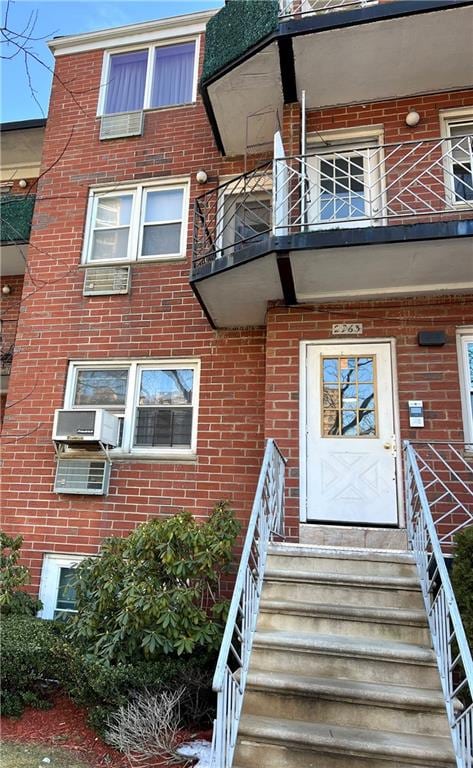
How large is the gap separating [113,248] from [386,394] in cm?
507

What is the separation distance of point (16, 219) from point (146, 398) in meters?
4.26

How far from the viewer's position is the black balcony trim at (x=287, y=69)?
19.8ft

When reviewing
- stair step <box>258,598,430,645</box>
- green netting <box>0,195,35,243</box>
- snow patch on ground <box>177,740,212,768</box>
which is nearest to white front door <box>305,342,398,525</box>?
stair step <box>258,598,430,645</box>

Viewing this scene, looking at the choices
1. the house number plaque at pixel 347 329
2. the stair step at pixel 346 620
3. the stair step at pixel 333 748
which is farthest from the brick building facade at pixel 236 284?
the stair step at pixel 333 748

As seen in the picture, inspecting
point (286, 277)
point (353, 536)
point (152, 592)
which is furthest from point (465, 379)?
point (152, 592)

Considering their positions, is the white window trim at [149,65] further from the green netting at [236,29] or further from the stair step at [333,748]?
the stair step at [333,748]

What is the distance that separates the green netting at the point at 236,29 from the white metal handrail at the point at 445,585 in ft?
18.1

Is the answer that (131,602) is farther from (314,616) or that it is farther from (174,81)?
(174,81)

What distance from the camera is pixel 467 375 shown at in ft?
18.9

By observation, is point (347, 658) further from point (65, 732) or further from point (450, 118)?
point (450, 118)

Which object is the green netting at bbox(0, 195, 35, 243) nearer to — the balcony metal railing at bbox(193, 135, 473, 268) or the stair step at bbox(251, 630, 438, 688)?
the balcony metal railing at bbox(193, 135, 473, 268)

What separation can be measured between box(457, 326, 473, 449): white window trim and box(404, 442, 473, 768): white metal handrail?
0.86 ft

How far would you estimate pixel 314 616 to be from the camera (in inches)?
157

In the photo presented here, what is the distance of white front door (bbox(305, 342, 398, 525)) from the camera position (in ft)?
18.4
